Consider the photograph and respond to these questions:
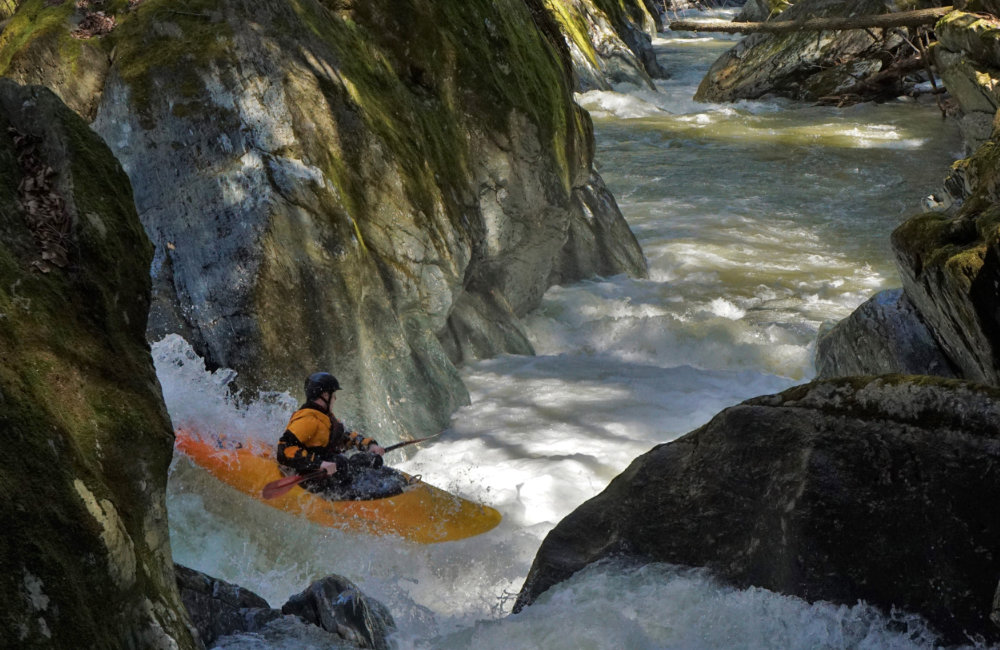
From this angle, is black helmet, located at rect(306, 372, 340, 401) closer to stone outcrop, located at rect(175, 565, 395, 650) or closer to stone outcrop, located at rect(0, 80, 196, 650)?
stone outcrop, located at rect(175, 565, 395, 650)

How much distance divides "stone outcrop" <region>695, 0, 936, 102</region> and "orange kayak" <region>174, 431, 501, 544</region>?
53.4ft

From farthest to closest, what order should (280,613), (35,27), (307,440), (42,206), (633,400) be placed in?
(633,400) → (35,27) → (307,440) → (280,613) → (42,206)

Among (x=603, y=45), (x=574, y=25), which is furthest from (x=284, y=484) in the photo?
(x=603, y=45)

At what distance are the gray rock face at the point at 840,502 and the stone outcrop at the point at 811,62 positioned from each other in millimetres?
17291

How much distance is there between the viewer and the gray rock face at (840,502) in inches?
134

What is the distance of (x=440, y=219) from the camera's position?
27.5 ft

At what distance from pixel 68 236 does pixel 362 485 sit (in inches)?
136

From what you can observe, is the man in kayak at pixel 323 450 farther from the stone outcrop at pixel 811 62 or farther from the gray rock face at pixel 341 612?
the stone outcrop at pixel 811 62

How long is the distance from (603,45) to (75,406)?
24.8 meters

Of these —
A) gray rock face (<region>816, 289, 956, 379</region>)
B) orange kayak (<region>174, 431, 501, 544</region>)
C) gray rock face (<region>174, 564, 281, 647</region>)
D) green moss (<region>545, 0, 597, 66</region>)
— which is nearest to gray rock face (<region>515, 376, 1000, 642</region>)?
gray rock face (<region>174, 564, 281, 647</region>)

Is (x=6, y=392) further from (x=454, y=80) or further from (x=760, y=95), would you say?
(x=760, y=95)

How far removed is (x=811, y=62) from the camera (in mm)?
21328

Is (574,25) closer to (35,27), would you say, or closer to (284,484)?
(35,27)

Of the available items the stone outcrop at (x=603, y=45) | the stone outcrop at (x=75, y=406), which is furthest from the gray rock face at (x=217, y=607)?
the stone outcrop at (x=603, y=45)
